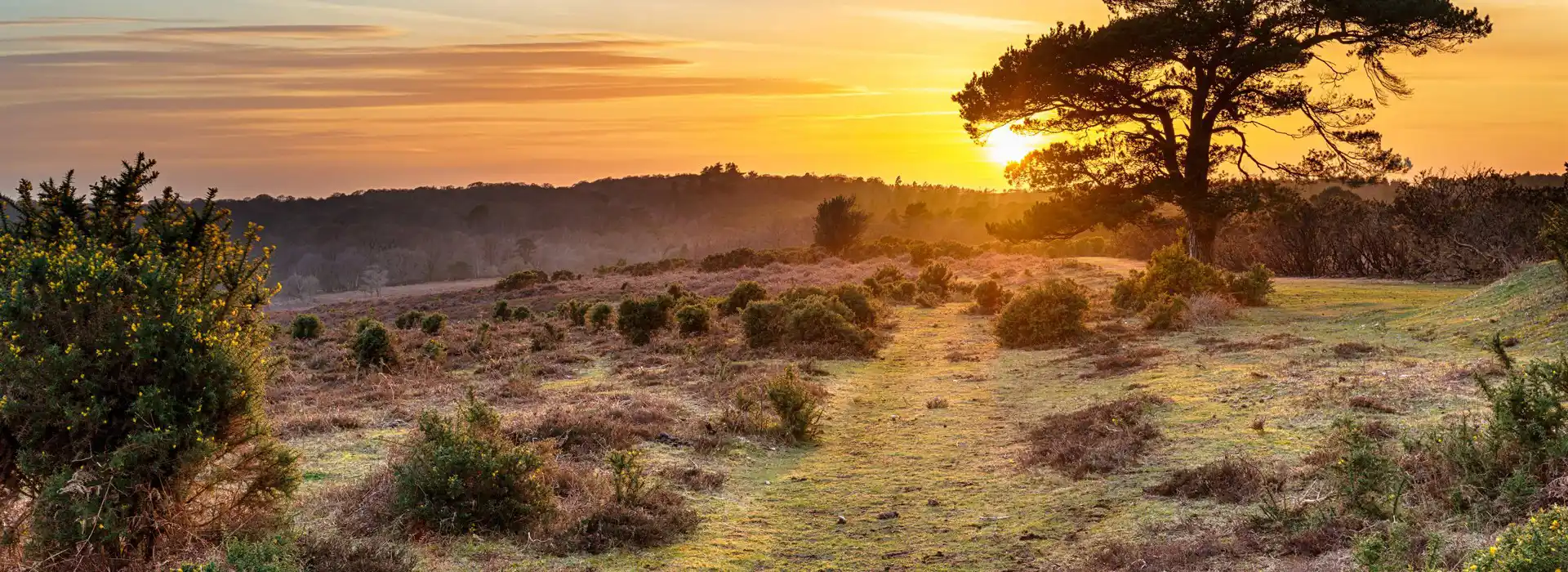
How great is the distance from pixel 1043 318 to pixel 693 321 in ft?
23.8

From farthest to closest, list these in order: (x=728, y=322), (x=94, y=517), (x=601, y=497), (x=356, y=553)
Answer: (x=728, y=322) → (x=601, y=497) → (x=356, y=553) → (x=94, y=517)

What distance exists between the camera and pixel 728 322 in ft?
74.2

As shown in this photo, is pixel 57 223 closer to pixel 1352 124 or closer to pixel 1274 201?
pixel 1274 201

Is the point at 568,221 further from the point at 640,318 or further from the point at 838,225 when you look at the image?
the point at 640,318

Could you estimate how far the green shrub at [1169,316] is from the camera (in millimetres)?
17859

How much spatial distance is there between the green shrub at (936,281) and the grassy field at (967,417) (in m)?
10.0

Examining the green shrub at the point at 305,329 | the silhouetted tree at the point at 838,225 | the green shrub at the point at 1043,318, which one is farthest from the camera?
the silhouetted tree at the point at 838,225

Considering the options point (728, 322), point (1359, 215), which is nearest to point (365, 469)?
point (728, 322)

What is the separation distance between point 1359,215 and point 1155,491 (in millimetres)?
27594

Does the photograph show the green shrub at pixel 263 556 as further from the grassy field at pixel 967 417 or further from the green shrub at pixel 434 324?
the green shrub at pixel 434 324

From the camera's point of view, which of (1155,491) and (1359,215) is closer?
(1155,491)

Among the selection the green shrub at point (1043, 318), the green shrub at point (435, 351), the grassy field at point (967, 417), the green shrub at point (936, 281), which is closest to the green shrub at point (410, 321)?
the grassy field at point (967, 417)

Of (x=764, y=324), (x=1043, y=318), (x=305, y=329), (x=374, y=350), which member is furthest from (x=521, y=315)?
(x=1043, y=318)

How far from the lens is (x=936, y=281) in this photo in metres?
29.9
